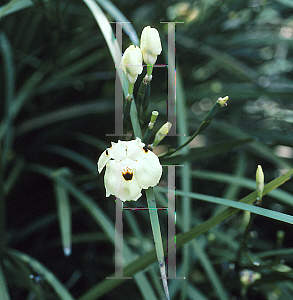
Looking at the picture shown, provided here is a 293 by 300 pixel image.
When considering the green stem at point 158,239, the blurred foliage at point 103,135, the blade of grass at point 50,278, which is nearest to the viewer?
the green stem at point 158,239

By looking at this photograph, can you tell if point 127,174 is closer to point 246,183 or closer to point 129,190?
point 129,190

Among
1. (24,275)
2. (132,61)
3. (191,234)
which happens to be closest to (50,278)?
(24,275)

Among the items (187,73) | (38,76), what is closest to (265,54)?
(187,73)

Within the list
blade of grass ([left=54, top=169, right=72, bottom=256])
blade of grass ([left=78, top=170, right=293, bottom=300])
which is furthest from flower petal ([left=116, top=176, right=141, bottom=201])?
blade of grass ([left=54, top=169, right=72, bottom=256])

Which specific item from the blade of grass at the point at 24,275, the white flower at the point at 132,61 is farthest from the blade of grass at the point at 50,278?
the white flower at the point at 132,61

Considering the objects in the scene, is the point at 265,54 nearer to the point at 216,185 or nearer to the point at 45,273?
the point at 216,185

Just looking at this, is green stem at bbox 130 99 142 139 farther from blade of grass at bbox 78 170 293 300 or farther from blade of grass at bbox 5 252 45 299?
blade of grass at bbox 5 252 45 299

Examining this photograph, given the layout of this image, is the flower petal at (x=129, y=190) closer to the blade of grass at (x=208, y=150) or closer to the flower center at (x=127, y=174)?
the flower center at (x=127, y=174)
